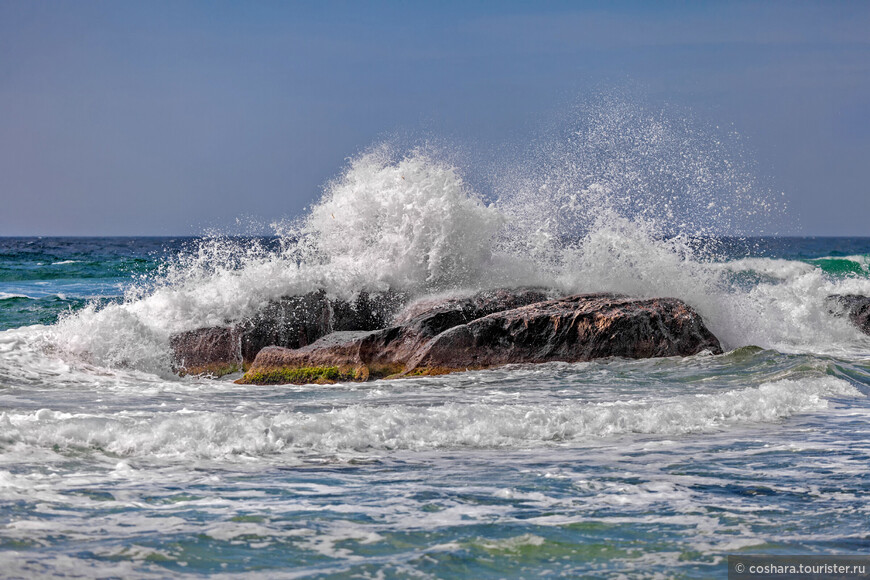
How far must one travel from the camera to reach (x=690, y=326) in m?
9.25

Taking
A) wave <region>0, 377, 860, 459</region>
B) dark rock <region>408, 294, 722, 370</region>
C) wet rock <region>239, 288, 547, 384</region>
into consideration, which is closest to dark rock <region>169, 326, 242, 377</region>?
wet rock <region>239, 288, 547, 384</region>

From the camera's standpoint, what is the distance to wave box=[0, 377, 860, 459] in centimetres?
485

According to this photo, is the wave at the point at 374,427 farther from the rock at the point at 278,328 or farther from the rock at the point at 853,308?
the rock at the point at 853,308

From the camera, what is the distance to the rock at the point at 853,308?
13078 millimetres

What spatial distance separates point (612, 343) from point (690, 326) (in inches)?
40.9

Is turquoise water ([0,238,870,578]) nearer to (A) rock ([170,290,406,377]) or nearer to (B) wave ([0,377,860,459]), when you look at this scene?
(B) wave ([0,377,860,459])

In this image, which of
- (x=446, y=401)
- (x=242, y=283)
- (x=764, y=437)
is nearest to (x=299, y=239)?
(x=242, y=283)

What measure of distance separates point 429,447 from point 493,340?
372 cm

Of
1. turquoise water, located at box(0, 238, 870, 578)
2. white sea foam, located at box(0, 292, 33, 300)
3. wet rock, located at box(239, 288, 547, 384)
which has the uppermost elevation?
white sea foam, located at box(0, 292, 33, 300)

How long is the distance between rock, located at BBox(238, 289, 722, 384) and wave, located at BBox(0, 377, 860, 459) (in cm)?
216

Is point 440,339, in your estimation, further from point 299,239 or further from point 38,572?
point 38,572

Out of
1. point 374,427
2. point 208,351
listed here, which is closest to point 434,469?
point 374,427

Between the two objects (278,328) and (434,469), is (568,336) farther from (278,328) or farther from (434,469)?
(434,469)

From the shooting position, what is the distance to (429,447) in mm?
5148
